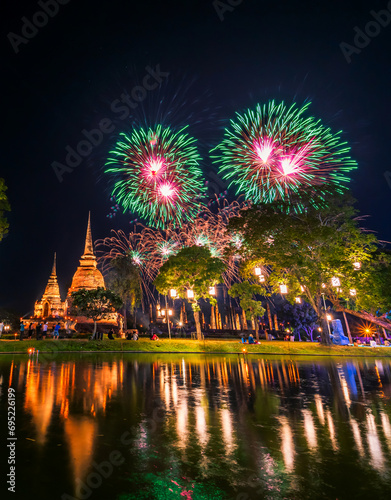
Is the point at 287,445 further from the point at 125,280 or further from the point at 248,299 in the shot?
the point at 125,280

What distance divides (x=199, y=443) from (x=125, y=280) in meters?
48.1

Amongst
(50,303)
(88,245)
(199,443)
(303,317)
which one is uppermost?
(88,245)

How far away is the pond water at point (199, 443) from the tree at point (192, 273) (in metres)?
26.5

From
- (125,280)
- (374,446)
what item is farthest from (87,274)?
(374,446)

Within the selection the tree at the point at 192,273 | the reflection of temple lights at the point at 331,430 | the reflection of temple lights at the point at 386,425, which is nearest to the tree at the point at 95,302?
the tree at the point at 192,273

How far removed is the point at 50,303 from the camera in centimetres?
8106

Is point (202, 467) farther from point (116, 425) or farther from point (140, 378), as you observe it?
point (140, 378)

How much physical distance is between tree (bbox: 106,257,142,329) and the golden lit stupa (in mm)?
27057

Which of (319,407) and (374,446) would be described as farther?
(319,407)

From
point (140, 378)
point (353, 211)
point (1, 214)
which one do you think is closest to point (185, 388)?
point (140, 378)

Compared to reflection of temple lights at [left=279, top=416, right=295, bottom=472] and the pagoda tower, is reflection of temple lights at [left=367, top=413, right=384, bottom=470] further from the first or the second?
the pagoda tower

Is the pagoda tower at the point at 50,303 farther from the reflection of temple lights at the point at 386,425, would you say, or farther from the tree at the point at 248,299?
the reflection of temple lights at the point at 386,425

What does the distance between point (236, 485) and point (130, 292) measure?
49.6m

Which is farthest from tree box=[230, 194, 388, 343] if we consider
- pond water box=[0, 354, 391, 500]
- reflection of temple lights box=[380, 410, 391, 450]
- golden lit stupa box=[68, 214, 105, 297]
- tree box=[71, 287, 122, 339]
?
golden lit stupa box=[68, 214, 105, 297]
